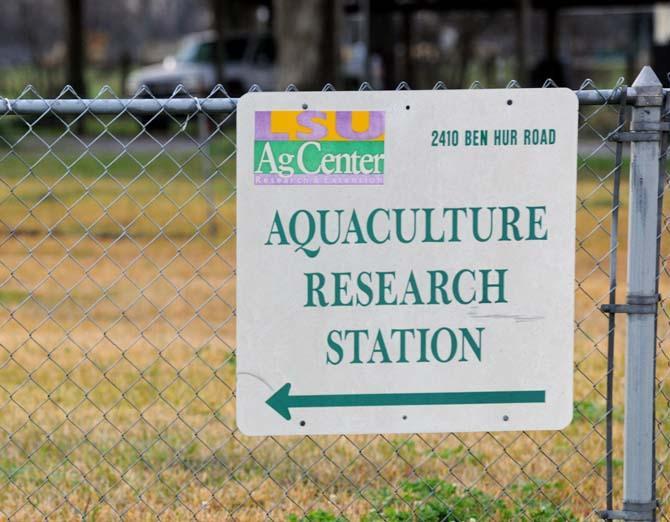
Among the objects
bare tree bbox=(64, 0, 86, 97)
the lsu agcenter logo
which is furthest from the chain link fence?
bare tree bbox=(64, 0, 86, 97)

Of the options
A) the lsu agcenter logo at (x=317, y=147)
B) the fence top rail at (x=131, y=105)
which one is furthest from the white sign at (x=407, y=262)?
the fence top rail at (x=131, y=105)

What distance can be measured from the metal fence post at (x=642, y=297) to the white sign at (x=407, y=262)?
0.63 feet

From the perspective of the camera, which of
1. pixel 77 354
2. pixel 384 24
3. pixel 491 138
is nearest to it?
pixel 491 138

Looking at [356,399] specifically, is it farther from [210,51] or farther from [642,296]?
[210,51]

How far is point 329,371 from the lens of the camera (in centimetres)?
339

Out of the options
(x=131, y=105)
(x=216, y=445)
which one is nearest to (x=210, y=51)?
(x=216, y=445)

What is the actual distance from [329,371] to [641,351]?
0.87 metres

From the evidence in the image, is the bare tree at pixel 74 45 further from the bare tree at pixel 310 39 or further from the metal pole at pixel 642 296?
the metal pole at pixel 642 296

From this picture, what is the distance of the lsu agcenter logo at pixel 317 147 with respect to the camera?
3289 mm

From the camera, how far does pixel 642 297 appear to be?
344 centimetres

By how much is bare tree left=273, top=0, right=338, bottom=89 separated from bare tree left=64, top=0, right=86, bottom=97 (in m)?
8.81

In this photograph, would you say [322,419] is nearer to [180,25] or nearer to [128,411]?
[128,411]

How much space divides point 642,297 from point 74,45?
23059mm

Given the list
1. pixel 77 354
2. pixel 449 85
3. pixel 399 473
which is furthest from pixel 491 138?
pixel 449 85
